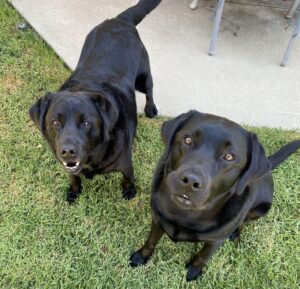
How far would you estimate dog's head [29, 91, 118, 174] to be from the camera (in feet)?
7.44

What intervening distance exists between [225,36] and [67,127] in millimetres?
2552

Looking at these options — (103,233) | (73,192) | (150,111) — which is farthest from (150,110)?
(103,233)

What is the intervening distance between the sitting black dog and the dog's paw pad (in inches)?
51.1

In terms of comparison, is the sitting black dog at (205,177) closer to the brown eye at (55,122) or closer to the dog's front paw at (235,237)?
the dog's front paw at (235,237)

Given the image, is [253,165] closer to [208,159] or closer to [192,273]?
[208,159]

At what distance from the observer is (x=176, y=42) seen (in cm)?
410

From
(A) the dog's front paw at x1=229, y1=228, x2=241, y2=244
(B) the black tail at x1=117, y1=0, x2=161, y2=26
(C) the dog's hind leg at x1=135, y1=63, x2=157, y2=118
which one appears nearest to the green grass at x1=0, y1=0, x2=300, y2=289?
(A) the dog's front paw at x1=229, y1=228, x2=241, y2=244

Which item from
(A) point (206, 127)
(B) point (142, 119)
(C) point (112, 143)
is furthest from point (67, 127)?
(B) point (142, 119)

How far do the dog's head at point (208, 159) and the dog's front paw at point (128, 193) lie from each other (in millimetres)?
1058

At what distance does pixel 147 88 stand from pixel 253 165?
1.63 m

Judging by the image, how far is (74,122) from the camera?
230 cm

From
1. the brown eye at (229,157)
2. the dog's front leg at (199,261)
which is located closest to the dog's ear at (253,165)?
the brown eye at (229,157)

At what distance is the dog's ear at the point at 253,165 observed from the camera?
1872 millimetres

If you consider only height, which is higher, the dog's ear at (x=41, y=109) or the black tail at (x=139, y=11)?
the black tail at (x=139, y=11)
